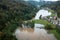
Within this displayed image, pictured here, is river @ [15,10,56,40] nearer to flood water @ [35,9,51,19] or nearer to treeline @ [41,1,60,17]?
flood water @ [35,9,51,19]

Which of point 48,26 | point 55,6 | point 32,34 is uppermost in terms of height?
point 55,6

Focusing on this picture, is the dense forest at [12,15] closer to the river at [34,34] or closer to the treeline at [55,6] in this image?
the river at [34,34]

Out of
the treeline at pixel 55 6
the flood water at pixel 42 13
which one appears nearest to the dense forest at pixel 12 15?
the flood water at pixel 42 13

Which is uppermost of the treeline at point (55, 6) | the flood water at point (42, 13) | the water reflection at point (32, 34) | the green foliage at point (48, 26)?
the treeline at point (55, 6)

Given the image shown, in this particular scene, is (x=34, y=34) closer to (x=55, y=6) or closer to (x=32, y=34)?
(x=32, y=34)

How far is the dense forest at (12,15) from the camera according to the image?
68.6 inches

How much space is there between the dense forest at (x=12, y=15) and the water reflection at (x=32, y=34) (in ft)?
0.27

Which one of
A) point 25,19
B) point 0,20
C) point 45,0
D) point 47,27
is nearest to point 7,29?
point 0,20

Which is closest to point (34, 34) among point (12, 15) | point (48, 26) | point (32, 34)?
point (32, 34)

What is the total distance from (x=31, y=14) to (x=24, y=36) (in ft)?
1.07

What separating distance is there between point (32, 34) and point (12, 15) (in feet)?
1.27

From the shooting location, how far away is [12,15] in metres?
1.81

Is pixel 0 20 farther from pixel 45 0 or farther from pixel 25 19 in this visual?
pixel 45 0

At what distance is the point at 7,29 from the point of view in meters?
1.75
